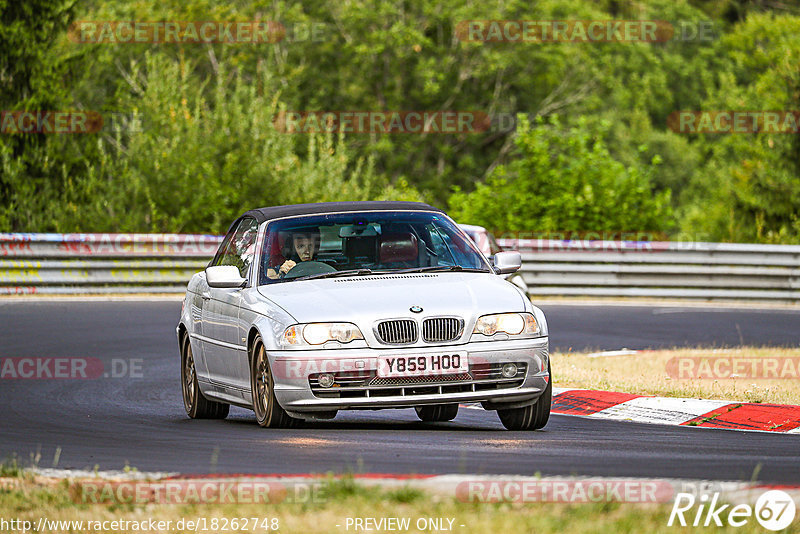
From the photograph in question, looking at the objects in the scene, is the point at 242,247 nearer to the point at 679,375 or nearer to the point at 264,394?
the point at 264,394

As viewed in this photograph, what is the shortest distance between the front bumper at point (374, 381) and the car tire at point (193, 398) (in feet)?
6.45

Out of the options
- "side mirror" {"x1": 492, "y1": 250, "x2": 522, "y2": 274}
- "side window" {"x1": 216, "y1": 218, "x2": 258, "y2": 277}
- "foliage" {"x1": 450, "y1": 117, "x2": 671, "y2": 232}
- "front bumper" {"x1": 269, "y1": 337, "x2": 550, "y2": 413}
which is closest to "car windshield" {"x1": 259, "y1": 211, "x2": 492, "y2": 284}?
"side mirror" {"x1": 492, "y1": 250, "x2": 522, "y2": 274}

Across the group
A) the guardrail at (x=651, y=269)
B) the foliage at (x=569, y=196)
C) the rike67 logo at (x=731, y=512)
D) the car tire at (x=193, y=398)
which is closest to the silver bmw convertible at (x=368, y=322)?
the car tire at (x=193, y=398)

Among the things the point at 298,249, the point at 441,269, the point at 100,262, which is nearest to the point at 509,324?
the point at 441,269

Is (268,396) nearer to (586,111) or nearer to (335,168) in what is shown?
(335,168)

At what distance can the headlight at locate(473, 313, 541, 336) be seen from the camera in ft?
30.4

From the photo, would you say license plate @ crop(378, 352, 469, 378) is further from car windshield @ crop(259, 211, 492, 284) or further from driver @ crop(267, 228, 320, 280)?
driver @ crop(267, 228, 320, 280)

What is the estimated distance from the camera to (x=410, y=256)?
10344 mm

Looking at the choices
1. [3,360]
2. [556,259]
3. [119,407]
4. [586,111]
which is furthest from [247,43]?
[119,407]

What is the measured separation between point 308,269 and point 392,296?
3.24 ft

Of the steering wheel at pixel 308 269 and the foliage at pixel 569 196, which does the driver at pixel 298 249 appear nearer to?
the steering wheel at pixel 308 269

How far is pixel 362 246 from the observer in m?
10.4

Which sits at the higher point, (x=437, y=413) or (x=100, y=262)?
(x=437, y=413)

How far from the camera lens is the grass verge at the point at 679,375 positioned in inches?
A: 471
